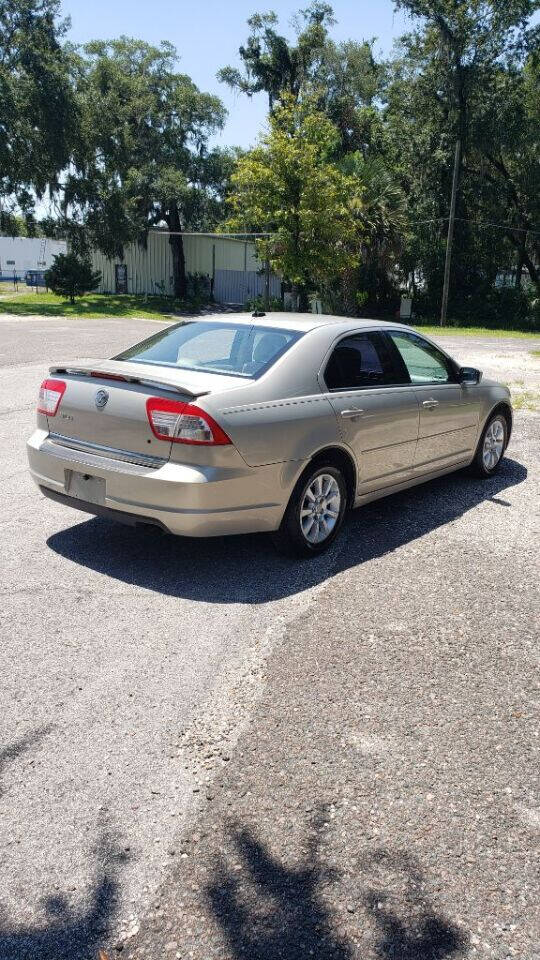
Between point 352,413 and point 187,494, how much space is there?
1473mm

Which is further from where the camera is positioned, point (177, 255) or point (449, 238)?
point (177, 255)

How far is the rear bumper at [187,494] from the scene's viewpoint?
4.45 metres

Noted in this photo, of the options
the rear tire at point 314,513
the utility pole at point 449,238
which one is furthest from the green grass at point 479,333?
the rear tire at point 314,513

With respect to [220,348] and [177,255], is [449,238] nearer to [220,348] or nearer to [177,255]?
[177,255]

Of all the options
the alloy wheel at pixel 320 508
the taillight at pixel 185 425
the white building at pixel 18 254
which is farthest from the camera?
the white building at pixel 18 254

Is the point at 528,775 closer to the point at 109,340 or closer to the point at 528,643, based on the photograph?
the point at 528,643

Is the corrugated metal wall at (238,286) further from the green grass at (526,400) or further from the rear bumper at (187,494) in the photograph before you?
the rear bumper at (187,494)

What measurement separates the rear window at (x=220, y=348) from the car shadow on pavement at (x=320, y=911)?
10.1 feet

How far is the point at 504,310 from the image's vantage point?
134 feet

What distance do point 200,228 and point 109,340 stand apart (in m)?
28.5

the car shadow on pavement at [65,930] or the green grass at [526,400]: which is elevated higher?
the green grass at [526,400]

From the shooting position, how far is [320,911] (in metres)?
2.32

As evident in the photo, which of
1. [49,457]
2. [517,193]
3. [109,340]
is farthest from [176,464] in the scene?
[517,193]

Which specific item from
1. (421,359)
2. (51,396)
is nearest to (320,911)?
(51,396)
